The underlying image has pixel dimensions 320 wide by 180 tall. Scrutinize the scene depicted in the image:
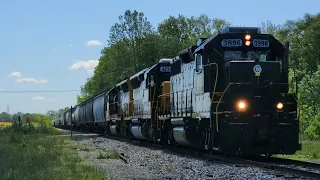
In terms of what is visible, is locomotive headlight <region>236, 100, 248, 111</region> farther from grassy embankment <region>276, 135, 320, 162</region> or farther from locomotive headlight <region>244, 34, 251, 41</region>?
grassy embankment <region>276, 135, 320, 162</region>

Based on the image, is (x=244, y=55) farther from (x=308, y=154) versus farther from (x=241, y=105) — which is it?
(x=308, y=154)

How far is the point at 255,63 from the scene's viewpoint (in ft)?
42.8

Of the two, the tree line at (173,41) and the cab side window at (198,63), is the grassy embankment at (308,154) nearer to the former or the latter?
the cab side window at (198,63)

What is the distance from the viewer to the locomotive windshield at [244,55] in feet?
45.3

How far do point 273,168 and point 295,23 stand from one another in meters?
52.3

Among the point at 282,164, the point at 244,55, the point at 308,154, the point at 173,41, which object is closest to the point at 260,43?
the point at 244,55

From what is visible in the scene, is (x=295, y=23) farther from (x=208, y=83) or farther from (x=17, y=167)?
(x=17, y=167)

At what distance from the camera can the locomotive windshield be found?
13805mm

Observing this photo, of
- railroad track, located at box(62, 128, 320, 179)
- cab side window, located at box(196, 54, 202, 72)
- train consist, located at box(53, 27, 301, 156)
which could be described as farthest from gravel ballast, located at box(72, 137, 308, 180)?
cab side window, located at box(196, 54, 202, 72)

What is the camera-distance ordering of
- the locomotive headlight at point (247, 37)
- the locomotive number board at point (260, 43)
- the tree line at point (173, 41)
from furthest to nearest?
the tree line at point (173, 41) < the locomotive number board at point (260, 43) < the locomotive headlight at point (247, 37)

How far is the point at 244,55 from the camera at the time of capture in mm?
13844

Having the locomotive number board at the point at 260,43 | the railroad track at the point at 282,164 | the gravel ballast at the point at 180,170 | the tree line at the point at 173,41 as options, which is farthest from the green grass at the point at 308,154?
the tree line at the point at 173,41

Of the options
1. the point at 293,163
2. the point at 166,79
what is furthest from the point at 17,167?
the point at 166,79

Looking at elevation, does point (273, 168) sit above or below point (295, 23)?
below
